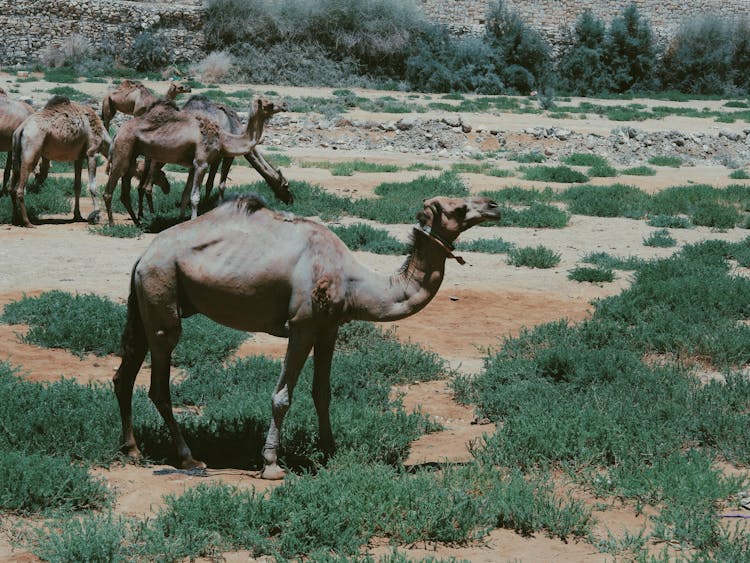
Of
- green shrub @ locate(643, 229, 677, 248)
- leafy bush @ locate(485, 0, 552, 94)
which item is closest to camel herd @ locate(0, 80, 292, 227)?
green shrub @ locate(643, 229, 677, 248)

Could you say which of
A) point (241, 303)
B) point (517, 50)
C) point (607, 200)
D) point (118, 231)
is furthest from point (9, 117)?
point (517, 50)

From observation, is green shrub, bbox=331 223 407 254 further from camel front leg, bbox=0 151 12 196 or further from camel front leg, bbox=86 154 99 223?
camel front leg, bbox=0 151 12 196

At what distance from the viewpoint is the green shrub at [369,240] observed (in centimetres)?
1366

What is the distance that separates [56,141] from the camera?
583 inches

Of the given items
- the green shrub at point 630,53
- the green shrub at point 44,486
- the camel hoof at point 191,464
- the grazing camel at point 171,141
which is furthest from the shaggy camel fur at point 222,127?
the green shrub at point 630,53

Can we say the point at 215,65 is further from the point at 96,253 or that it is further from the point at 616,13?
the point at 96,253

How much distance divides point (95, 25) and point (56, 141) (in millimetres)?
36342

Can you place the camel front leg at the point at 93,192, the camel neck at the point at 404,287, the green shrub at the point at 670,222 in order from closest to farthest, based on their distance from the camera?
the camel neck at the point at 404,287
the camel front leg at the point at 93,192
the green shrub at the point at 670,222

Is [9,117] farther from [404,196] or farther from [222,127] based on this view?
[404,196]

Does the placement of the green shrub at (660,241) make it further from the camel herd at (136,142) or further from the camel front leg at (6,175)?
the camel front leg at (6,175)

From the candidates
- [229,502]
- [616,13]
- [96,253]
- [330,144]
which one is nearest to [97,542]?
[229,502]

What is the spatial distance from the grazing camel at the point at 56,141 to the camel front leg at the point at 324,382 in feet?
33.3

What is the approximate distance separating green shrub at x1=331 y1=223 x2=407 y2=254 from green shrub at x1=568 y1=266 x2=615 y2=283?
8.19 ft

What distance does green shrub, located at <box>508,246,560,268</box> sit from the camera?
43.1 feet
